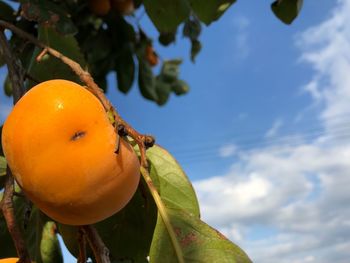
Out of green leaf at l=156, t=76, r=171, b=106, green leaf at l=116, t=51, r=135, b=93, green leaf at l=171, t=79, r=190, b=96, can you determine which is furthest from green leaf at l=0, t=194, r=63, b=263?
green leaf at l=171, t=79, r=190, b=96

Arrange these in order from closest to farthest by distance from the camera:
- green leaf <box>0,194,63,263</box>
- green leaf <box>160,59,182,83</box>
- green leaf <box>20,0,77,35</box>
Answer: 1. green leaf <box>0,194,63,263</box>
2. green leaf <box>20,0,77,35</box>
3. green leaf <box>160,59,182,83</box>

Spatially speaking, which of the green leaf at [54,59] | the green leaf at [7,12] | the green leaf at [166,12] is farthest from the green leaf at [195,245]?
the green leaf at [7,12]

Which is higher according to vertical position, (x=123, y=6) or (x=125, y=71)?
(x=123, y=6)

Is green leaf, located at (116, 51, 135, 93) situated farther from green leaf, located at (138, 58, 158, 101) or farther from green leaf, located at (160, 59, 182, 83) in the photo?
green leaf, located at (160, 59, 182, 83)

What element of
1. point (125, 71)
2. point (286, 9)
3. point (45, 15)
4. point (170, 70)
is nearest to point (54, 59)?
point (45, 15)

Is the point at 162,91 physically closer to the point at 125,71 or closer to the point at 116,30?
the point at 125,71

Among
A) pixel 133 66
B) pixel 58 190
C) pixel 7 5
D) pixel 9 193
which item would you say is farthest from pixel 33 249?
pixel 133 66

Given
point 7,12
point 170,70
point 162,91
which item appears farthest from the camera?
point 170,70
